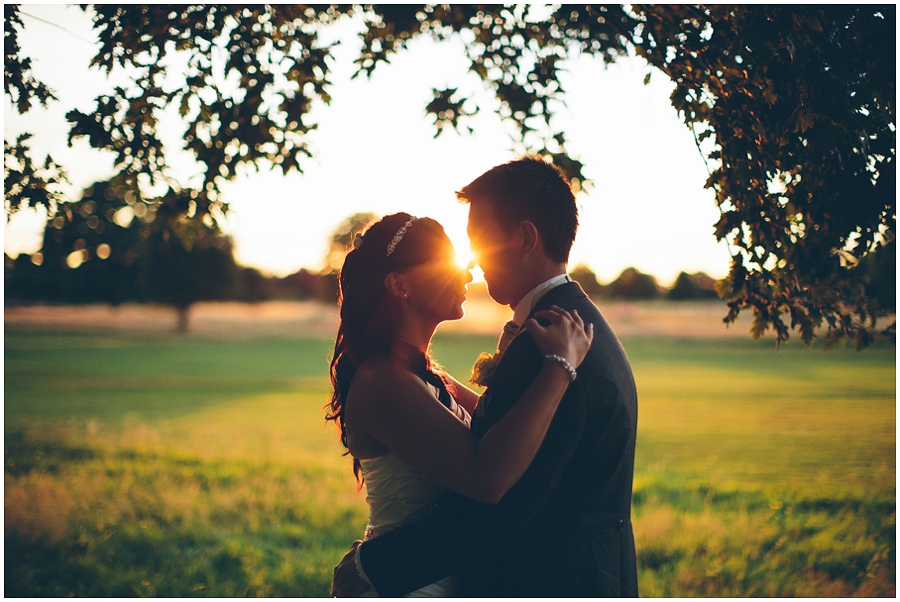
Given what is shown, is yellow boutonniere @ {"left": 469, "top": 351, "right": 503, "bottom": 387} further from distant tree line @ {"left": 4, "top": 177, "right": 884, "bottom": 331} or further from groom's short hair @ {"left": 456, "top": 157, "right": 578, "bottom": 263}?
distant tree line @ {"left": 4, "top": 177, "right": 884, "bottom": 331}

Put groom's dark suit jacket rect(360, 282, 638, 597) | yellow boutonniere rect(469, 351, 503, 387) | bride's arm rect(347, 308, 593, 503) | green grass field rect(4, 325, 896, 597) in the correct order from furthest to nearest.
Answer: green grass field rect(4, 325, 896, 597) < yellow boutonniere rect(469, 351, 503, 387) < groom's dark suit jacket rect(360, 282, 638, 597) < bride's arm rect(347, 308, 593, 503)

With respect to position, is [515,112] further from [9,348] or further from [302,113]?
[9,348]

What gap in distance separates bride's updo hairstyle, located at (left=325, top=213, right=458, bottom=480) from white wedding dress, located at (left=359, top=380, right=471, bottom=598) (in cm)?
38

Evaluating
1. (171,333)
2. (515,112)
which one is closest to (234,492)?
(515,112)

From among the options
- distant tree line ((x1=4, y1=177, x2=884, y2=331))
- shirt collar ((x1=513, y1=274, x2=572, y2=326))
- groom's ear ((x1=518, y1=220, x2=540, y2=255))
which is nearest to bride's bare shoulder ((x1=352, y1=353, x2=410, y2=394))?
shirt collar ((x1=513, y1=274, x2=572, y2=326))

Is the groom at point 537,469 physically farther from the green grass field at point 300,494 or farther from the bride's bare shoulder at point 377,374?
the green grass field at point 300,494

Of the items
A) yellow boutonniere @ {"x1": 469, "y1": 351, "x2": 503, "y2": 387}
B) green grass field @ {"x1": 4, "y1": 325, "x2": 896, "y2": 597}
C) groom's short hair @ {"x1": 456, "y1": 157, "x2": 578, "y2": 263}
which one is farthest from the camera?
green grass field @ {"x1": 4, "y1": 325, "x2": 896, "y2": 597}

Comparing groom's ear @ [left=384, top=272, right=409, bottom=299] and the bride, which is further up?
groom's ear @ [left=384, top=272, right=409, bottom=299]

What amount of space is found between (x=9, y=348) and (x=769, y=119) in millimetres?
69122

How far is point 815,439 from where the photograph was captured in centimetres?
2023

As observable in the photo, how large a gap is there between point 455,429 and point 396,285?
0.77 meters

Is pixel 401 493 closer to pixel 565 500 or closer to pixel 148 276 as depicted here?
pixel 565 500

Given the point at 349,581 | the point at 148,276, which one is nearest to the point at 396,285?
the point at 349,581

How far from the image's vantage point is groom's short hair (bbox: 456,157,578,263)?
9.21 feet
